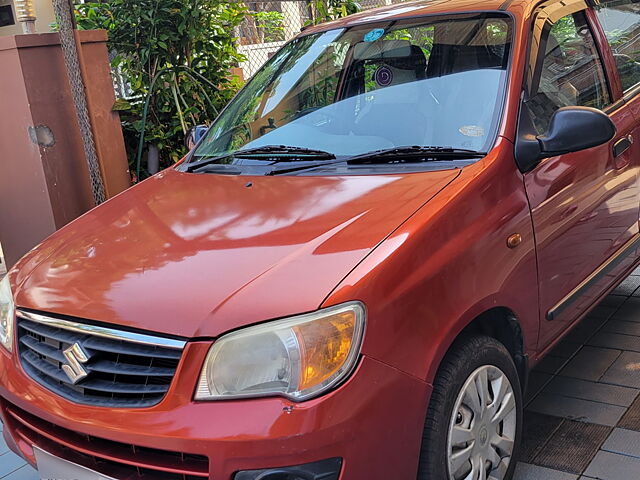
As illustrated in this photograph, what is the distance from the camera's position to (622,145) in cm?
342

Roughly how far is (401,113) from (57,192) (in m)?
3.28

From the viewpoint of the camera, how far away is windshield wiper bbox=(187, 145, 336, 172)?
3070mm

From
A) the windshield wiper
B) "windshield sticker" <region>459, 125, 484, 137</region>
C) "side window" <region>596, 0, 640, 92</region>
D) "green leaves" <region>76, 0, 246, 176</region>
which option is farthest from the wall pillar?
"side window" <region>596, 0, 640, 92</region>

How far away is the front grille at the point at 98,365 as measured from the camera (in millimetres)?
2111

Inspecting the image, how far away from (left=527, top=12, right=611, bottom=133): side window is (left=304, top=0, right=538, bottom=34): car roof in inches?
9.8

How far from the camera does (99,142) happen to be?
5457 millimetres

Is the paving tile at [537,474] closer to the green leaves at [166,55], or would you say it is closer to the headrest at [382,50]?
the headrest at [382,50]

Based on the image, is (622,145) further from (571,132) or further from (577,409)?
(577,409)

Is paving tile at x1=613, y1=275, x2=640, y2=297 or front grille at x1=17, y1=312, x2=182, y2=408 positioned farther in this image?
paving tile at x1=613, y1=275, x2=640, y2=297

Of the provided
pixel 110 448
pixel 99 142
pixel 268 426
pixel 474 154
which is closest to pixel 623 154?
pixel 474 154

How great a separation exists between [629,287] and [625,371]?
3.84 feet

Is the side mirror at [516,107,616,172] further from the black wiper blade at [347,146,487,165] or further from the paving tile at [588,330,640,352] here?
the paving tile at [588,330,640,352]

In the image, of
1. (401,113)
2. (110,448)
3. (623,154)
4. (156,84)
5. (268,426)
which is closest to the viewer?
(268,426)

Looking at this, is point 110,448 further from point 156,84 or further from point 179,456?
point 156,84
